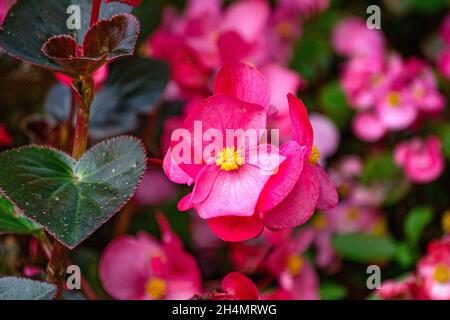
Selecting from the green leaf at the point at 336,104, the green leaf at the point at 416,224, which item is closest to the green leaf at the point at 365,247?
the green leaf at the point at 416,224

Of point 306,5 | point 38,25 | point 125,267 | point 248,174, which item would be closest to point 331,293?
point 125,267

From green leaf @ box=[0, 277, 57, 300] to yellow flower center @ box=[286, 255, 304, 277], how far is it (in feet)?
1.21

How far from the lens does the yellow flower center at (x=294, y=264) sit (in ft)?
2.61

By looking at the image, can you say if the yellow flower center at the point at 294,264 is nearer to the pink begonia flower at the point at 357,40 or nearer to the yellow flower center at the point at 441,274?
the yellow flower center at the point at 441,274

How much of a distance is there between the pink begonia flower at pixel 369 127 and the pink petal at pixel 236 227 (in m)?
0.58

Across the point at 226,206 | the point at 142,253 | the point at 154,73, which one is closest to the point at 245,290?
the point at 226,206

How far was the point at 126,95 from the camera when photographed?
763 mm

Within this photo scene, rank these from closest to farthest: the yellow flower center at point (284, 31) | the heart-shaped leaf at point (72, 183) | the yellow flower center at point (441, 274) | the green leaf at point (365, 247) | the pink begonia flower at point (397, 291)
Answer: the heart-shaped leaf at point (72, 183)
the pink begonia flower at point (397, 291)
the yellow flower center at point (441, 274)
the green leaf at point (365, 247)
the yellow flower center at point (284, 31)

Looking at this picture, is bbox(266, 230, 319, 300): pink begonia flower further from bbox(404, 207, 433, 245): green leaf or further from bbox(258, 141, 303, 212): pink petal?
bbox(258, 141, 303, 212): pink petal

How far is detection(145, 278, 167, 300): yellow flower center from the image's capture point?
65 cm

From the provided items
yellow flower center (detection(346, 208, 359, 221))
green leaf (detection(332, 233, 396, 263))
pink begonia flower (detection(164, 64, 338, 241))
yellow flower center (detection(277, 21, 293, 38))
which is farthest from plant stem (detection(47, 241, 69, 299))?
yellow flower center (detection(277, 21, 293, 38))

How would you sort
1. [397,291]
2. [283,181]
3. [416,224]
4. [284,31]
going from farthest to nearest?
[284,31], [416,224], [397,291], [283,181]

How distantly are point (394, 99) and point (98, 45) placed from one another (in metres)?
0.60

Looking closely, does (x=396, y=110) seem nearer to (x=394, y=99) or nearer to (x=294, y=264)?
(x=394, y=99)
